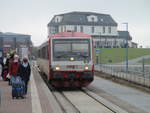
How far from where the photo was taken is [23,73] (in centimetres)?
1546

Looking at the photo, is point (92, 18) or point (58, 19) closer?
point (92, 18)

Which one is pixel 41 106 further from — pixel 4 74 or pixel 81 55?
pixel 4 74

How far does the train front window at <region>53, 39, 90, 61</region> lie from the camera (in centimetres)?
2135

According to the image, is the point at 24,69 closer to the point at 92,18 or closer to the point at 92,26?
the point at 92,26

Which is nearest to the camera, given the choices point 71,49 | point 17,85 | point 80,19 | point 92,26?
point 17,85

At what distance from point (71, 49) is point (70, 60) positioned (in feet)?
2.23

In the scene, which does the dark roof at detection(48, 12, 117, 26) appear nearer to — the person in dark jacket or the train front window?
the train front window

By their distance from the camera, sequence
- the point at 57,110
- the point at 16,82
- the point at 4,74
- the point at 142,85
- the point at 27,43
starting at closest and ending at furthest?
the point at 57,110
the point at 16,82
the point at 4,74
the point at 142,85
the point at 27,43

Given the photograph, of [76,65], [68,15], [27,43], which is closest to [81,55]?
[76,65]

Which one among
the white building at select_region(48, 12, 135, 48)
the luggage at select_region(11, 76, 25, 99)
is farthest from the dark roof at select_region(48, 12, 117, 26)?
the luggage at select_region(11, 76, 25, 99)

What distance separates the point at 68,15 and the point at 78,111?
9246 cm

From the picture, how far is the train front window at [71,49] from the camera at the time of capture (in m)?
21.3

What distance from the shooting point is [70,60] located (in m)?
21.2

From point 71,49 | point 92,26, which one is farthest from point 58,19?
point 71,49
